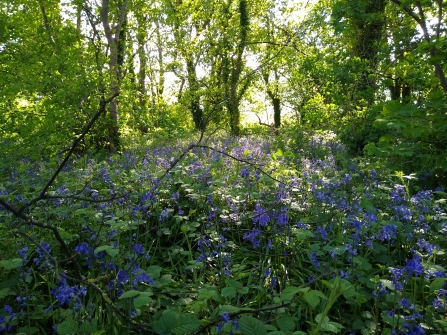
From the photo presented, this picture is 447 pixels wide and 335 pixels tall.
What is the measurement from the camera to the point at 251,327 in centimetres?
165

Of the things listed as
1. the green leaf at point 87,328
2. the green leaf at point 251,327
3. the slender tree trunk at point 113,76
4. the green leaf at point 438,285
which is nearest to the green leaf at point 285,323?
the green leaf at point 251,327

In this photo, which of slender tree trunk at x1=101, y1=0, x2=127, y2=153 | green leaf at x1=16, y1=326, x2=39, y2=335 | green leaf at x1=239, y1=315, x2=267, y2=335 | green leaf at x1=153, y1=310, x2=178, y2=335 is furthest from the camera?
slender tree trunk at x1=101, y1=0, x2=127, y2=153

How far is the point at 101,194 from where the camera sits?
379 cm

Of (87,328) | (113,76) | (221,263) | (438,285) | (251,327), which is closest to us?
(251,327)

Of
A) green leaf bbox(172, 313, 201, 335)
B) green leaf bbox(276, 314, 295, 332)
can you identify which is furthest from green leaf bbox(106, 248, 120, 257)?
green leaf bbox(276, 314, 295, 332)

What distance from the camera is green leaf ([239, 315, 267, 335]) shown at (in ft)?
5.33

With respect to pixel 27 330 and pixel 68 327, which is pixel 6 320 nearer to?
pixel 27 330

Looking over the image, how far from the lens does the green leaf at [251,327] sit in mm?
1626

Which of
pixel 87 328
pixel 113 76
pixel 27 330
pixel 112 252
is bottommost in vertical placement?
pixel 27 330

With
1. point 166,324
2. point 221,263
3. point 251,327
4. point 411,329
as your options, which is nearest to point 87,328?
point 166,324

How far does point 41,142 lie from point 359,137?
564 cm

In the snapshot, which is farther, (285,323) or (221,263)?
(221,263)

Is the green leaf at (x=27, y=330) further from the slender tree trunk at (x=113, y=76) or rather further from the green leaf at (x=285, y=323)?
the slender tree trunk at (x=113, y=76)

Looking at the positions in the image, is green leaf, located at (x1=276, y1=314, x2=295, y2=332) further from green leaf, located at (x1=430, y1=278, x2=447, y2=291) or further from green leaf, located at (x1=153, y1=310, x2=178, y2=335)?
green leaf, located at (x1=430, y1=278, x2=447, y2=291)
